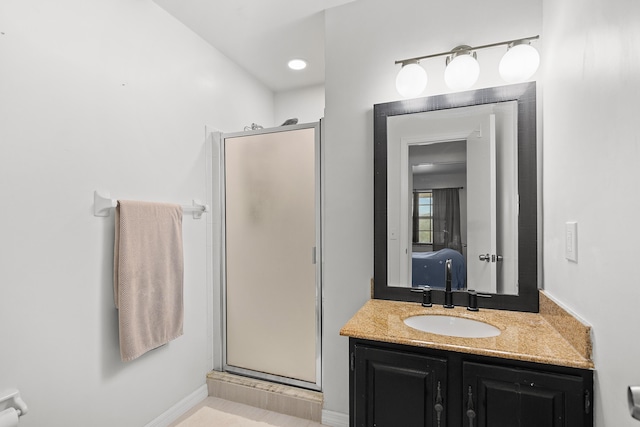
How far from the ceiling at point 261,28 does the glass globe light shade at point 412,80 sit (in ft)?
2.09

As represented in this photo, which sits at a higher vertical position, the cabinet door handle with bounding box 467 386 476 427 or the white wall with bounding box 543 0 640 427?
the white wall with bounding box 543 0 640 427

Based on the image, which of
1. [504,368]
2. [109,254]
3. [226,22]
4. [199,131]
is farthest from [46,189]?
[504,368]

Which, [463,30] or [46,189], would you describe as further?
[463,30]

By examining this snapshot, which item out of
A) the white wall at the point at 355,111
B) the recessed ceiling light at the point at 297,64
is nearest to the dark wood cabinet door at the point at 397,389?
the white wall at the point at 355,111

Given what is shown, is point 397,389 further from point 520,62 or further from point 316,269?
point 520,62

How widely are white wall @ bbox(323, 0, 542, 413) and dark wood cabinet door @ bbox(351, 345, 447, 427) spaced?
0.57 m

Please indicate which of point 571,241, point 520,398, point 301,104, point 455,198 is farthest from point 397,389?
point 301,104

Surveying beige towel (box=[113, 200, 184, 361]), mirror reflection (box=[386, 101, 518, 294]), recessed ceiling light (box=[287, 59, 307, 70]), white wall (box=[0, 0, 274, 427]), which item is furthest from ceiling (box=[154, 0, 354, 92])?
beige towel (box=[113, 200, 184, 361])

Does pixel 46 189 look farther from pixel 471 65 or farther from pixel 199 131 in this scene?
pixel 471 65

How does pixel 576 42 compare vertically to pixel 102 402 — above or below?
above

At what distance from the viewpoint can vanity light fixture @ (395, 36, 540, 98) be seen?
59.9 inches

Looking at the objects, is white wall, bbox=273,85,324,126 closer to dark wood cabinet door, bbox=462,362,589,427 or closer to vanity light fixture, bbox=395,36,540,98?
vanity light fixture, bbox=395,36,540,98

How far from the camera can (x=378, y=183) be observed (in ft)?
6.05

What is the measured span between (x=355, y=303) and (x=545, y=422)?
100 cm
